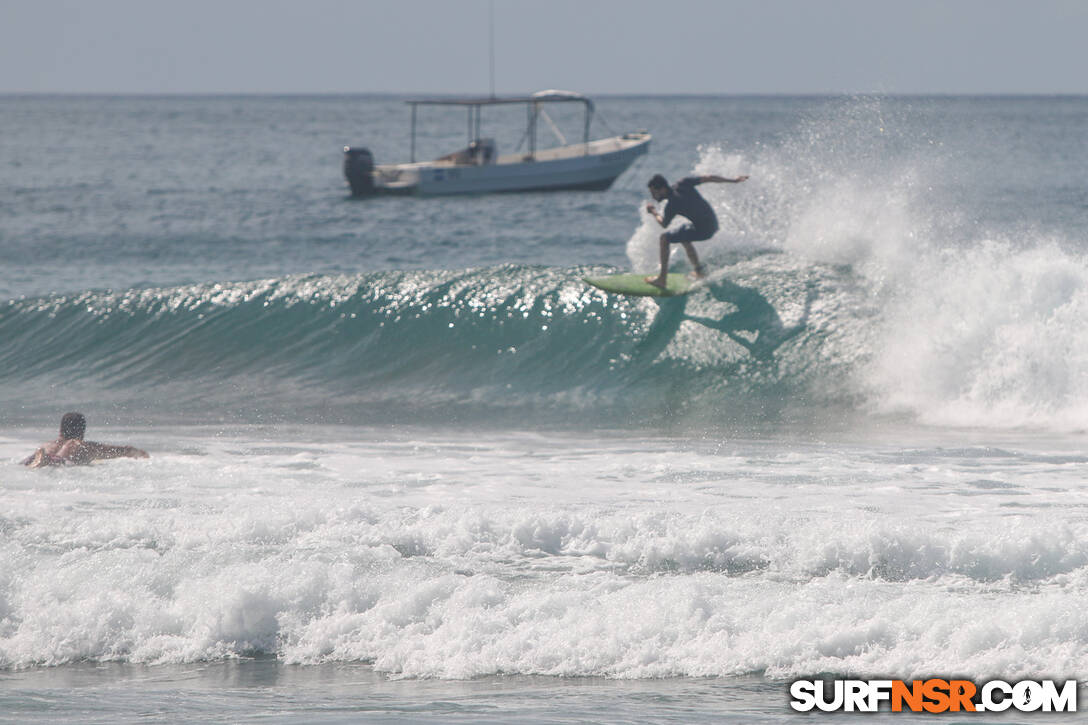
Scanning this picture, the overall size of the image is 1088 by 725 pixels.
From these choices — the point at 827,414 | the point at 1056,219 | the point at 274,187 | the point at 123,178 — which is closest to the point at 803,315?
the point at 827,414

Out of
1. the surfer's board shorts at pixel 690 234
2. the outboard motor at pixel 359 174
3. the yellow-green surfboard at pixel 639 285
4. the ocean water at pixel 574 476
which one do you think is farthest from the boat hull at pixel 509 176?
the surfer's board shorts at pixel 690 234

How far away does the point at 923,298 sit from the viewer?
1345 centimetres

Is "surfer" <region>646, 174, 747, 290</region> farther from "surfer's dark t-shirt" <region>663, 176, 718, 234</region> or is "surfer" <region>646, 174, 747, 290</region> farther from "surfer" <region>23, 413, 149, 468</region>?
"surfer" <region>23, 413, 149, 468</region>

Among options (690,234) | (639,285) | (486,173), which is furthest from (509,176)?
(690,234)

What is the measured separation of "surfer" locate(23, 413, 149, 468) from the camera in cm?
957

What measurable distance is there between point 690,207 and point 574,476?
567 cm

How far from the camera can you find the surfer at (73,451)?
9.57m

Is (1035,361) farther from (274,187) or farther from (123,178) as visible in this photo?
(123,178)

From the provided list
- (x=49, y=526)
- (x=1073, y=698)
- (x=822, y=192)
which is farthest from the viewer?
(x=822, y=192)

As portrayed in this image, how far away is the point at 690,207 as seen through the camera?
1424 centimetres

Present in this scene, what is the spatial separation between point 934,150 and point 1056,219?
31.3 ft

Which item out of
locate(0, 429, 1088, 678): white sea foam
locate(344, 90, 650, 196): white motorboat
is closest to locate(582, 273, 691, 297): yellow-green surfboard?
locate(0, 429, 1088, 678): white sea foam

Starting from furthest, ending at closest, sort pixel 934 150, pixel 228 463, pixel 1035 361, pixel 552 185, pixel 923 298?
pixel 552 185
pixel 934 150
pixel 923 298
pixel 1035 361
pixel 228 463

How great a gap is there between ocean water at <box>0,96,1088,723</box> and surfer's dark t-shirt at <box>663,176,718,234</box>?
110 centimetres
